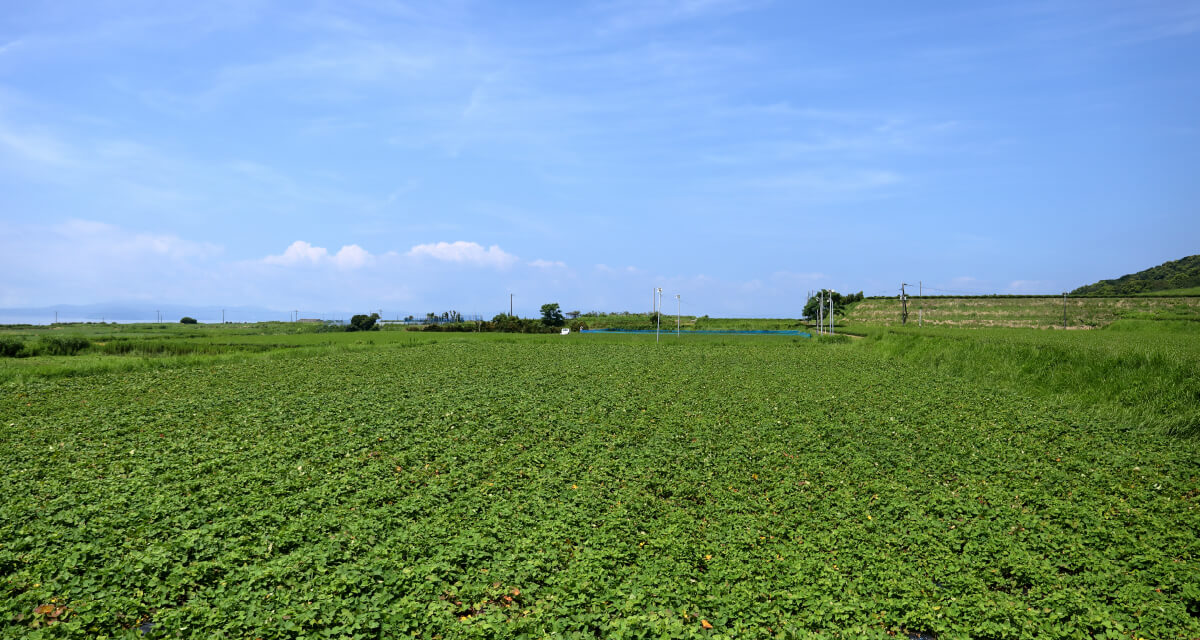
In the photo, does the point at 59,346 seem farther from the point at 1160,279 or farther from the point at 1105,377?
the point at 1160,279

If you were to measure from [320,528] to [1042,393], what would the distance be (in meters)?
17.5

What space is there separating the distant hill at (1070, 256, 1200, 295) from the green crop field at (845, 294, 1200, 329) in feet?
163

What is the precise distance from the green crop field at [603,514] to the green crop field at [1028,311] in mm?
52009

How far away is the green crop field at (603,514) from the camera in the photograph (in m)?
5.25

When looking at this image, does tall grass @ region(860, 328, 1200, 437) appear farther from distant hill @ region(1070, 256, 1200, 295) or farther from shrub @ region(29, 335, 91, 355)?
distant hill @ region(1070, 256, 1200, 295)

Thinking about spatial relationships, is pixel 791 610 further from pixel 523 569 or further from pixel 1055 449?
pixel 1055 449

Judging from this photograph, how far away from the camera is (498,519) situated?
276 inches

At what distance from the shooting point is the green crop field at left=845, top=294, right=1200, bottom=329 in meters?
56.3

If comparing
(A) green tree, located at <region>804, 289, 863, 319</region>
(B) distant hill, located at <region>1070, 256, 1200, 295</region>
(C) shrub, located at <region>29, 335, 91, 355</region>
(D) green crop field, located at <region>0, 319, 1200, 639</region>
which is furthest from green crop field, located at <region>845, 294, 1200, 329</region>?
(C) shrub, located at <region>29, 335, 91, 355</region>

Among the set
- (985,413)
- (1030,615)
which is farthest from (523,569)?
(985,413)

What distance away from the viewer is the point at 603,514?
718 cm

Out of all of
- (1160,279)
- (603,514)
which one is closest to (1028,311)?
(603,514)

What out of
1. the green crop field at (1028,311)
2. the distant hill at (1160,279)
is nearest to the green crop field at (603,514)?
the green crop field at (1028,311)

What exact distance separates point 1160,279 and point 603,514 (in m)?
151
